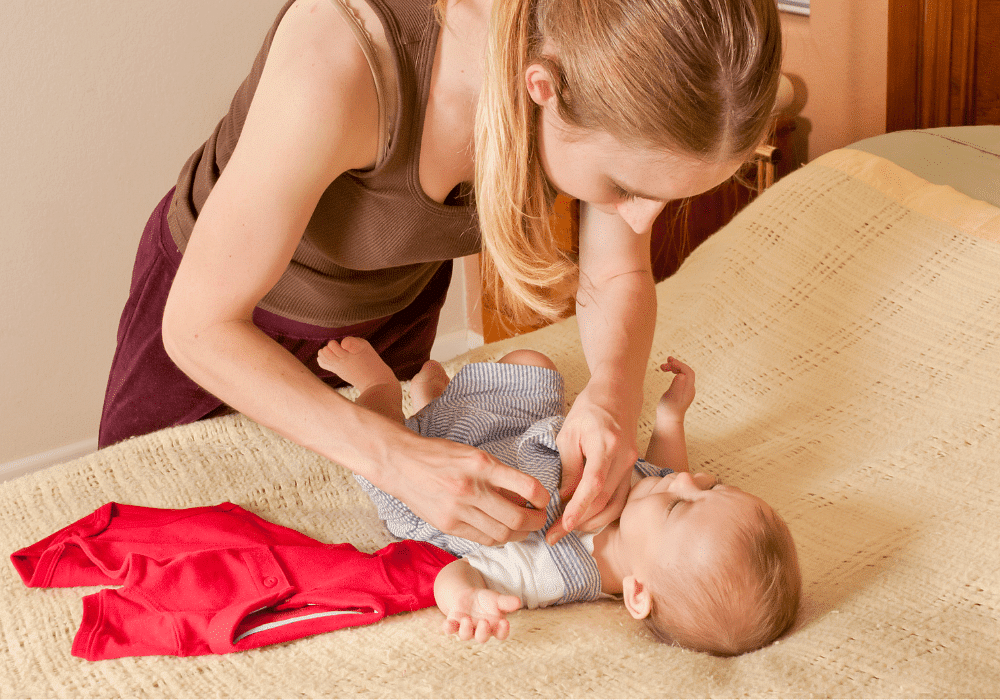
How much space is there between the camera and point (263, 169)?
2.83ft

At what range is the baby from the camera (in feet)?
3.01

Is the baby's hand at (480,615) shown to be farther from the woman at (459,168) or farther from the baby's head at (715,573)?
the baby's head at (715,573)

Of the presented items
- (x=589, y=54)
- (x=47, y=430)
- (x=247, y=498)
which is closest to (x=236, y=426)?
(x=247, y=498)

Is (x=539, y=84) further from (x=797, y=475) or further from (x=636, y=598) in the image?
(x=797, y=475)

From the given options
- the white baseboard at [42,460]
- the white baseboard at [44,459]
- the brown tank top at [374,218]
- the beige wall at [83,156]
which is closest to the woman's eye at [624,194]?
the brown tank top at [374,218]

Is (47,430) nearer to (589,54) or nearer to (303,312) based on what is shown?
(303,312)

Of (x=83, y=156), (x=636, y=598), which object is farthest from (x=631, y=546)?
(x=83, y=156)

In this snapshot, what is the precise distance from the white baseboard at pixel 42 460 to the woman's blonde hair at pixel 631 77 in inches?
73.0

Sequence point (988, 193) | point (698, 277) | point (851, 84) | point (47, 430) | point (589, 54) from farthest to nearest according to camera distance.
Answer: point (47, 430) < point (851, 84) < point (698, 277) < point (988, 193) < point (589, 54)

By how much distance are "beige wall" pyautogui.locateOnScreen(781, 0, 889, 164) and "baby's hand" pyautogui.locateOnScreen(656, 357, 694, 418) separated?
94 centimetres

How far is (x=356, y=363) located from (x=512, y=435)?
0.87 ft

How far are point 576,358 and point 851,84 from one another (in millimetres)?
909

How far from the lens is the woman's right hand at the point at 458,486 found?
884 mm

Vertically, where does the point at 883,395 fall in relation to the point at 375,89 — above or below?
below
